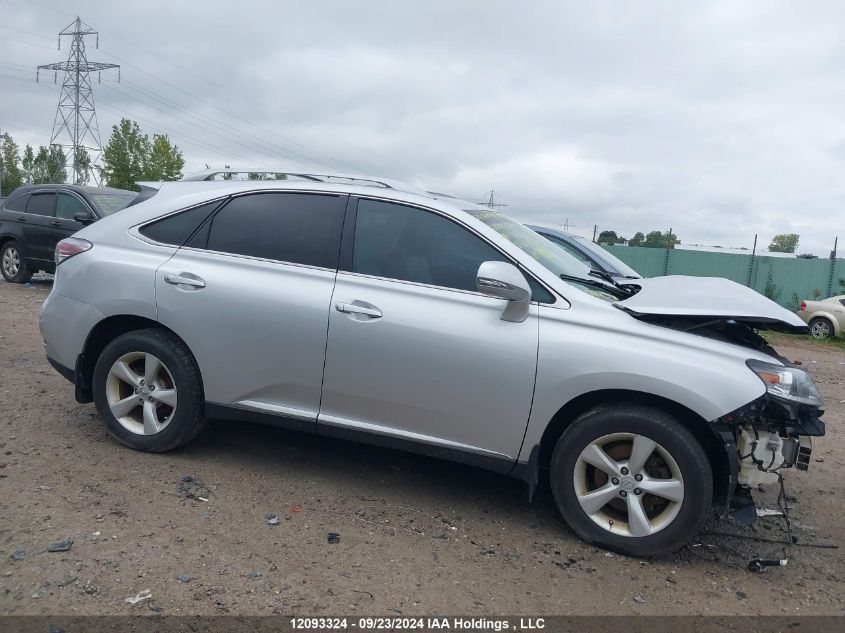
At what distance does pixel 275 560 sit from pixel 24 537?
120 cm

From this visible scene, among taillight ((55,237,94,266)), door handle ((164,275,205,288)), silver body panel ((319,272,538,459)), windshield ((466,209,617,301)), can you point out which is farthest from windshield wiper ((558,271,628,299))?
taillight ((55,237,94,266))

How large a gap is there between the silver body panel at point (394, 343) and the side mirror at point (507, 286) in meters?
0.07

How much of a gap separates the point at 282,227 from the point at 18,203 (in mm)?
10743

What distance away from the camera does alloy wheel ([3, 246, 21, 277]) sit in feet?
41.7

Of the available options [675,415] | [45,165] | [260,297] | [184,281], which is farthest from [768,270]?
[45,165]

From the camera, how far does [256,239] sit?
4277 millimetres

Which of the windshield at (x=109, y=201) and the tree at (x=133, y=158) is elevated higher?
the tree at (x=133, y=158)

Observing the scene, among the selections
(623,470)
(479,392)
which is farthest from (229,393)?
(623,470)

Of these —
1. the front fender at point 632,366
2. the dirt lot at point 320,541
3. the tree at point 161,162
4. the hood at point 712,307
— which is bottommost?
the dirt lot at point 320,541

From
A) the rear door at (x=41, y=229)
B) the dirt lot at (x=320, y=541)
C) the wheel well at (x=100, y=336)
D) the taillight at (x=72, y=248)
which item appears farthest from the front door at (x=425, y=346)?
the rear door at (x=41, y=229)

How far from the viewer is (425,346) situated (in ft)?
12.2

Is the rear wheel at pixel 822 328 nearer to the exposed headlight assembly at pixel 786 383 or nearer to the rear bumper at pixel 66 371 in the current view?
the exposed headlight assembly at pixel 786 383

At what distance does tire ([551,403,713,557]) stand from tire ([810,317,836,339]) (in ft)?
49.7

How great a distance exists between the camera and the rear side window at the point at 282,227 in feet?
13.6
